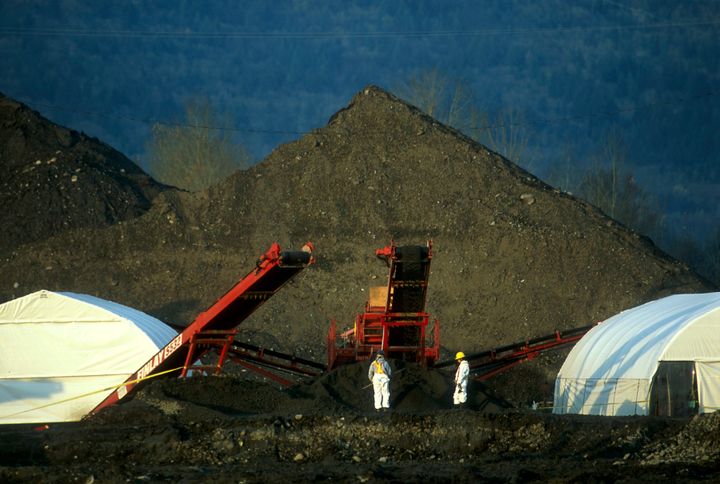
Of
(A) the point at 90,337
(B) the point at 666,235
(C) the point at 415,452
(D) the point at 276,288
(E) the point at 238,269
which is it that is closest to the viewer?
(C) the point at 415,452

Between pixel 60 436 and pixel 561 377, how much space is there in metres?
12.6

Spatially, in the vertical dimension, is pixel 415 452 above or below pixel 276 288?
below

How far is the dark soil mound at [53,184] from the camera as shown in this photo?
44094 mm

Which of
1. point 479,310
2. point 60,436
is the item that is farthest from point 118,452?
point 479,310

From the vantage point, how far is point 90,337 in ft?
82.7

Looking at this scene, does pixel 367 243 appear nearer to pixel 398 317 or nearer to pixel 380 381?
pixel 398 317

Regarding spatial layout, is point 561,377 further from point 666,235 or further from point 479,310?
point 666,235

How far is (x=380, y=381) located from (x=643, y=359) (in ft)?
19.0

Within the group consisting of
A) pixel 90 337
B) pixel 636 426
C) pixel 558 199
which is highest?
pixel 558 199

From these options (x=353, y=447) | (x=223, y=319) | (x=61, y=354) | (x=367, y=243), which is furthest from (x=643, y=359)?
(x=367, y=243)

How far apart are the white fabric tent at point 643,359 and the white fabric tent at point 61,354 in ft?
31.3

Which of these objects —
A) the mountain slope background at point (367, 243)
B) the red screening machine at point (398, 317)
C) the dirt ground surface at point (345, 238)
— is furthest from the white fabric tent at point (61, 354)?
the mountain slope background at point (367, 243)

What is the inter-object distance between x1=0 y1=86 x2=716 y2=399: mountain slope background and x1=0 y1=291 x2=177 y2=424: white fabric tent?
10.9 meters

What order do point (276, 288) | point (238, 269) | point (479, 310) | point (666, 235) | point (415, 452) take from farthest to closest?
point (666, 235), point (238, 269), point (479, 310), point (276, 288), point (415, 452)
